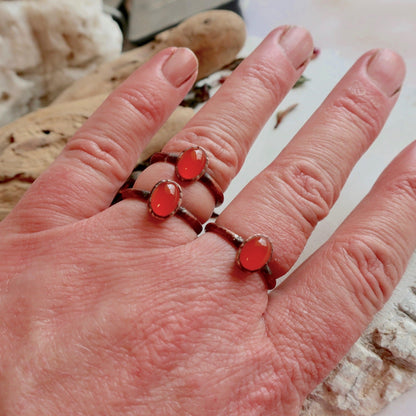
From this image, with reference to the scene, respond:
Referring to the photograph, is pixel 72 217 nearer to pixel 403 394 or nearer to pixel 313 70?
pixel 403 394

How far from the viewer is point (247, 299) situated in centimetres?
79

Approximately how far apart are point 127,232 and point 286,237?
28 centimetres

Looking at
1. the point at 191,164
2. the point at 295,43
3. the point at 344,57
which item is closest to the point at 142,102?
the point at 191,164

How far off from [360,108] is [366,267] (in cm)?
33

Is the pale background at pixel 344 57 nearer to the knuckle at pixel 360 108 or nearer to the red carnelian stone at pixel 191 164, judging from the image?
the knuckle at pixel 360 108

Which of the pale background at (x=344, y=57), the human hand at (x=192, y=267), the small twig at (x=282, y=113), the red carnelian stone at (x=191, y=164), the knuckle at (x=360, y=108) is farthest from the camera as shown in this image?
the small twig at (x=282, y=113)

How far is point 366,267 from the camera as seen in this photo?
82 cm

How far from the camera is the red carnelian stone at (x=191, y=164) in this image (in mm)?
843

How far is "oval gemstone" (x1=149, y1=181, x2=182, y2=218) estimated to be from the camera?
789mm

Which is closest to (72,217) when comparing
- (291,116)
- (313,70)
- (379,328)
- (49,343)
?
(49,343)

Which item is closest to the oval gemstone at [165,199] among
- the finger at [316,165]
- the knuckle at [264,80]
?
the finger at [316,165]

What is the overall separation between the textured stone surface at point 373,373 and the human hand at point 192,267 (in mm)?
153

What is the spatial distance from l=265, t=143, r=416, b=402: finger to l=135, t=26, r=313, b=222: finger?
223 millimetres

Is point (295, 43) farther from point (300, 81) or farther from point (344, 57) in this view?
point (344, 57)
